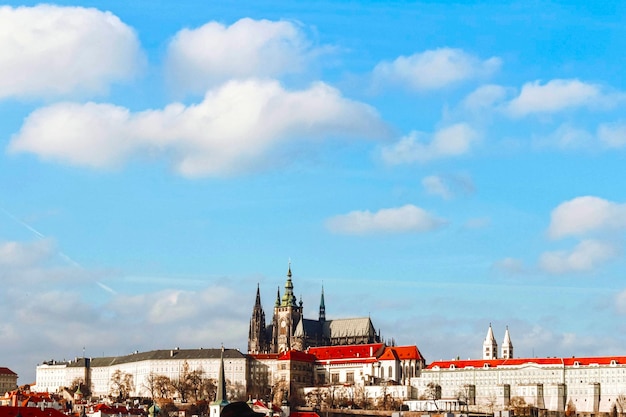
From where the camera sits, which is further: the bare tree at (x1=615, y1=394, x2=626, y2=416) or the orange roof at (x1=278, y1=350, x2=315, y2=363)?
the orange roof at (x1=278, y1=350, x2=315, y2=363)

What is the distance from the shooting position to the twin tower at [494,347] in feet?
613

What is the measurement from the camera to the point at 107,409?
129375 mm

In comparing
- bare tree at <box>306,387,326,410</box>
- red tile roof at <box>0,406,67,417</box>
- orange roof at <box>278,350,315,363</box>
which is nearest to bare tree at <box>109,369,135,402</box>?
orange roof at <box>278,350,315,363</box>

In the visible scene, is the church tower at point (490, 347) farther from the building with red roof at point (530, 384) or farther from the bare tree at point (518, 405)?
the bare tree at point (518, 405)

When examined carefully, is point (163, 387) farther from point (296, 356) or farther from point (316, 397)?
point (316, 397)

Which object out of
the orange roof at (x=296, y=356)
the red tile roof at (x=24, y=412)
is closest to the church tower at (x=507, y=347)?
the orange roof at (x=296, y=356)

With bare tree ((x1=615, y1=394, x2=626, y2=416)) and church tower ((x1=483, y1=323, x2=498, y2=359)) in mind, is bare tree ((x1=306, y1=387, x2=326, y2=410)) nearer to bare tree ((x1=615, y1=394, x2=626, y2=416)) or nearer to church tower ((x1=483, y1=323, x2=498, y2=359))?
church tower ((x1=483, y1=323, x2=498, y2=359))

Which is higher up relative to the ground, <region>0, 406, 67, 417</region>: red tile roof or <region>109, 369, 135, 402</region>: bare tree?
<region>0, 406, 67, 417</region>: red tile roof

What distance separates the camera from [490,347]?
614ft

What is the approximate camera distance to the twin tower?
187 m

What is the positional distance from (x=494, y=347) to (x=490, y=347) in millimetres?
1167

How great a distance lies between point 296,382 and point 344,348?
1318 cm

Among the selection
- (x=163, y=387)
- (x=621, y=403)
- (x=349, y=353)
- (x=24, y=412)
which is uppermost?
(x=349, y=353)

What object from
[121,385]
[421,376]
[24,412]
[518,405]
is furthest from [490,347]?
[24,412]
